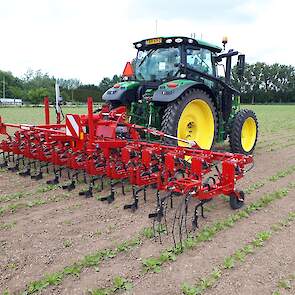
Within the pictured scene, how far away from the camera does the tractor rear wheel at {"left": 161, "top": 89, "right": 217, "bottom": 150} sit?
18.1ft

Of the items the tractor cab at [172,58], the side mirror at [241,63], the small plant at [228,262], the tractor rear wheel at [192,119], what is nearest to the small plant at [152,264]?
the small plant at [228,262]

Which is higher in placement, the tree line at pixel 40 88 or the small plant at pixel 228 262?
the tree line at pixel 40 88

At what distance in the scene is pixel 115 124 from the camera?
5.19m

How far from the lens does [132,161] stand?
489cm

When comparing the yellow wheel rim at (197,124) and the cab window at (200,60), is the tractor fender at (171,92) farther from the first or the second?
the cab window at (200,60)

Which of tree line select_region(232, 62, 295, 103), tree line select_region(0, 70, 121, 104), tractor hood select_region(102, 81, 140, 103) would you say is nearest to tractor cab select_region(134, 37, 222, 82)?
tractor hood select_region(102, 81, 140, 103)

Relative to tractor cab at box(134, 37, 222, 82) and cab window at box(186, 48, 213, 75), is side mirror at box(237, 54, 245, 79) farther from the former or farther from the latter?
cab window at box(186, 48, 213, 75)

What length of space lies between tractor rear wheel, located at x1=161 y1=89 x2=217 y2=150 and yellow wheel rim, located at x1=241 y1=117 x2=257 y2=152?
1383 millimetres

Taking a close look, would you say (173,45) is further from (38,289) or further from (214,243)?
(38,289)

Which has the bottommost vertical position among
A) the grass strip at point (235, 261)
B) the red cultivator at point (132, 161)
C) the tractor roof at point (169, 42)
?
the grass strip at point (235, 261)

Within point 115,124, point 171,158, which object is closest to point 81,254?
point 171,158

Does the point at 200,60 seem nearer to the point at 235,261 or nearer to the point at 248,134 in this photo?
the point at 248,134

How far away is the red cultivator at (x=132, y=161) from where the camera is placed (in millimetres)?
4004

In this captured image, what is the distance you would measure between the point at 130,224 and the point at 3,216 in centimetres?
146
